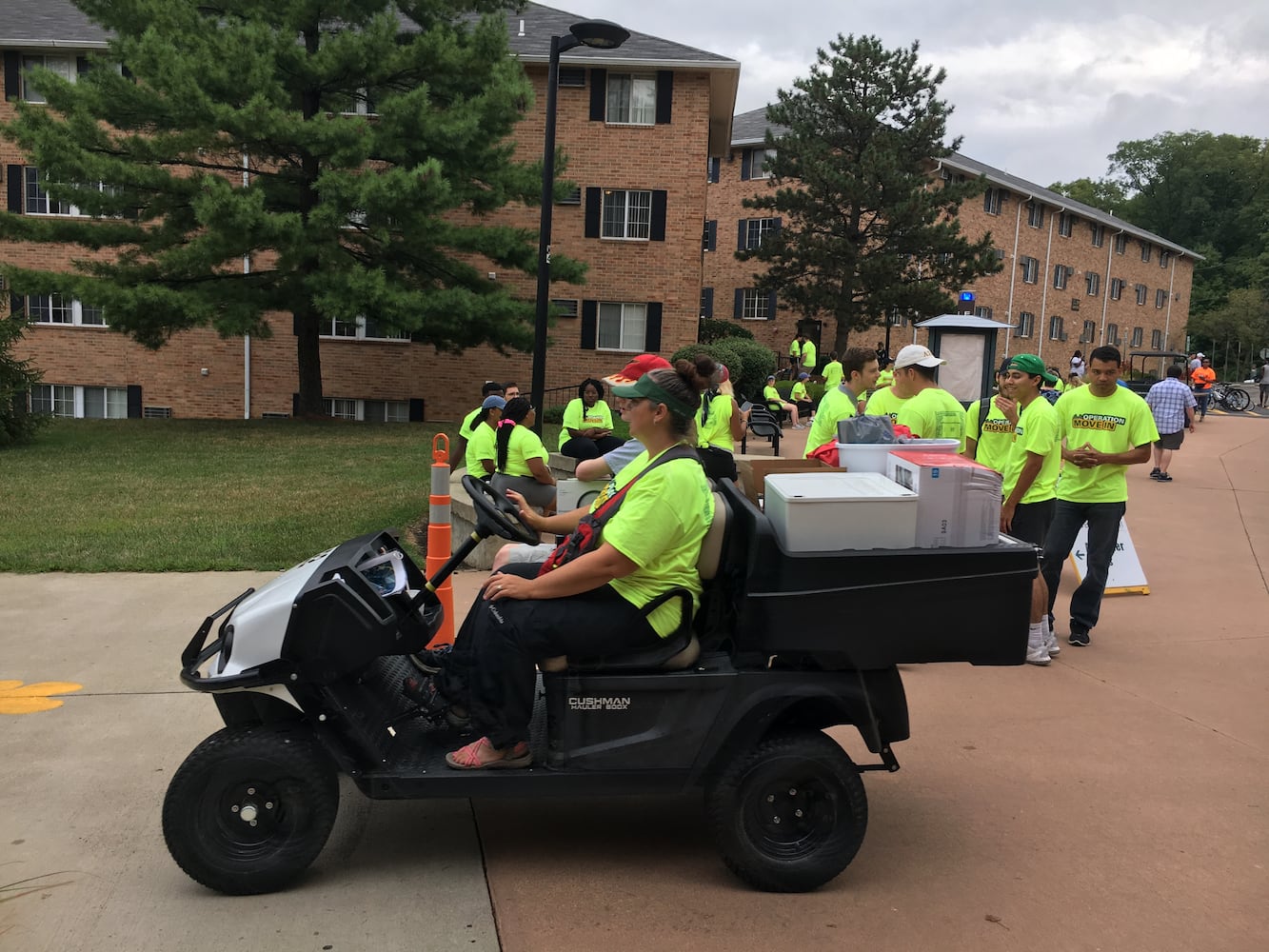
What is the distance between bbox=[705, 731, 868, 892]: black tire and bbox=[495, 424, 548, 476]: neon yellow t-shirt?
5063 mm

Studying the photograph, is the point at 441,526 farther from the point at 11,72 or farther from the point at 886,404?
the point at 11,72

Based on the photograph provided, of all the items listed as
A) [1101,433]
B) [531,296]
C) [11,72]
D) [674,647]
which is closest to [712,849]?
[674,647]

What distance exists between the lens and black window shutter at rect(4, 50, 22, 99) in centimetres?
2403

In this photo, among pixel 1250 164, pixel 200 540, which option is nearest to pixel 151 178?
pixel 200 540

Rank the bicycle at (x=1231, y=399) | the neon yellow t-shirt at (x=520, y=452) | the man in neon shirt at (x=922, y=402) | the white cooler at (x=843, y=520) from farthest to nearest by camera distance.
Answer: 1. the bicycle at (x=1231, y=399)
2. the neon yellow t-shirt at (x=520, y=452)
3. the man in neon shirt at (x=922, y=402)
4. the white cooler at (x=843, y=520)

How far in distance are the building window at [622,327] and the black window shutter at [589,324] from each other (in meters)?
0.15

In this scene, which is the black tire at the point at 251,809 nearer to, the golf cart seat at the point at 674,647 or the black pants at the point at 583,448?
the golf cart seat at the point at 674,647

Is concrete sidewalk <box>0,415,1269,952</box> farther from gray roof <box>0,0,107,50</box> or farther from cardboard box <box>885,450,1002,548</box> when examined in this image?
gray roof <box>0,0,107,50</box>

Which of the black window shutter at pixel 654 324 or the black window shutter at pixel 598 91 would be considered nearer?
the black window shutter at pixel 598 91

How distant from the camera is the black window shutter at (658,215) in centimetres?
2514

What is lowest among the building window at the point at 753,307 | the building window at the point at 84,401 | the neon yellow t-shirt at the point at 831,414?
the building window at the point at 84,401

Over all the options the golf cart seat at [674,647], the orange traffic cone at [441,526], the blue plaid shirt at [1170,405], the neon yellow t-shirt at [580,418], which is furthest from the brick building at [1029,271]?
the golf cart seat at [674,647]

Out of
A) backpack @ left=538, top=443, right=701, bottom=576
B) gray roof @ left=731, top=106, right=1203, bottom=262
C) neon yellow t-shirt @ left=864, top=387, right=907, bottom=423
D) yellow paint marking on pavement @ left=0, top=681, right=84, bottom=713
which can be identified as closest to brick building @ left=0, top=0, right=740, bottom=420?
gray roof @ left=731, top=106, right=1203, bottom=262

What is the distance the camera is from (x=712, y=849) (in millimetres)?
3803
